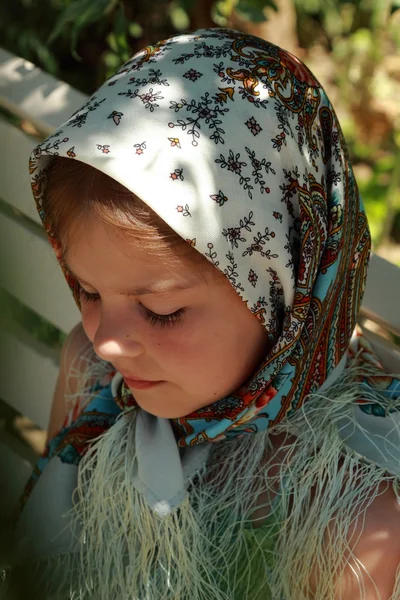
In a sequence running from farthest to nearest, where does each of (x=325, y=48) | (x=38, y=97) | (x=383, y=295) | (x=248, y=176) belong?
(x=325, y=48), (x=38, y=97), (x=383, y=295), (x=248, y=176)

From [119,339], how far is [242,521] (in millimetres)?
393

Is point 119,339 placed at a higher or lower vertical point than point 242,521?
higher

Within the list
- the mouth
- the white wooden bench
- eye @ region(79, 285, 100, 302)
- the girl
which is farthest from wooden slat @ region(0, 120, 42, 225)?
the mouth

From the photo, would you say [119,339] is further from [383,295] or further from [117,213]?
[383,295]

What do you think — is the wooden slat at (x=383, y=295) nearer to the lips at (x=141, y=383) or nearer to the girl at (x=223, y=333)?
the girl at (x=223, y=333)

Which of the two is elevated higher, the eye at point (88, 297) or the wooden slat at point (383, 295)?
the wooden slat at point (383, 295)

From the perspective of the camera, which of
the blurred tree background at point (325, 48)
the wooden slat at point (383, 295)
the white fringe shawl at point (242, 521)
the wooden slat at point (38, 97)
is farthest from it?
the blurred tree background at point (325, 48)

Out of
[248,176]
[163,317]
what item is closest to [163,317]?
[163,317]

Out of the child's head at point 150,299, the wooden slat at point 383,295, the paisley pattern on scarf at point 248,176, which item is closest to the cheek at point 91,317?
the child's head at point 150,299

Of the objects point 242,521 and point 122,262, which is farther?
point 242,521

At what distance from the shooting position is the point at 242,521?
→ 137 centimetres

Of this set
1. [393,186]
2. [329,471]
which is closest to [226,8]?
[393,186]

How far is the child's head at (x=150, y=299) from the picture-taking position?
3.86 feet

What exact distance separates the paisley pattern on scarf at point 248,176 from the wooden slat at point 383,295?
0.57ft
